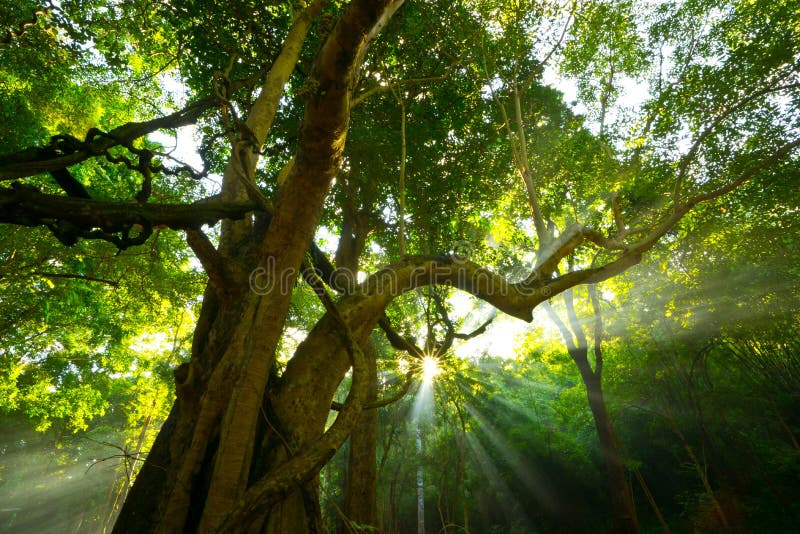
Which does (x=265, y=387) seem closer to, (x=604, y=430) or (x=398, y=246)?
(x=398, y=246)

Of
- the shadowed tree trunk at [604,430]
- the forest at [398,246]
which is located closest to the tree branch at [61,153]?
the forest at [398,246]

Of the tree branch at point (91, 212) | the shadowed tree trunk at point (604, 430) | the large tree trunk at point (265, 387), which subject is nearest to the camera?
the tree branch at point (91, 212)

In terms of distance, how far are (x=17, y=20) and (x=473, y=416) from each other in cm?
1739

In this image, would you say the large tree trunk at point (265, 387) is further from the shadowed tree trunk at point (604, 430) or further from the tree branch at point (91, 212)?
the shadowed tree trunk at point (604, 430)

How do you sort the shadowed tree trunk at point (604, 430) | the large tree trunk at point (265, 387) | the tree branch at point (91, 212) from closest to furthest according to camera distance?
1. the tree branch at point (91, 212)
2. the large tree trunk at point (265, 387)
3. the shadowed tree trunk at point (604, 430)

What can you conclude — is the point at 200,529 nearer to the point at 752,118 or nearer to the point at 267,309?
the point at 267,309

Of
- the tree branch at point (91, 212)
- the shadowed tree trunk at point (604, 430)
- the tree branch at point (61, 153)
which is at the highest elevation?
the tree branch at point (61, 153)

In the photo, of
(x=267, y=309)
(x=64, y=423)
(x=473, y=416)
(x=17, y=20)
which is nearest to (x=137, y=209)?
(x=267, y=309)

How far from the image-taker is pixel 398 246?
8.33 meters

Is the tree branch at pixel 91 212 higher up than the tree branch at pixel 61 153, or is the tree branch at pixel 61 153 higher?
the tree branch at pixel 61 153

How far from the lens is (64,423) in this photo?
765 inches

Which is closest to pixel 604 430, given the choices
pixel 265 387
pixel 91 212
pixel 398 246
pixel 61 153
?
pixel 398 246

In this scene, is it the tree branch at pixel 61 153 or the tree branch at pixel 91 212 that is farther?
the tree branch at pixel 61 153

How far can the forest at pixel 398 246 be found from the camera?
6.64ft
